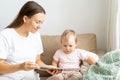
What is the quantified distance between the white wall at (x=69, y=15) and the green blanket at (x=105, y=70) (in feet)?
2.49

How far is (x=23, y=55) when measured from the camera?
6.23 feet

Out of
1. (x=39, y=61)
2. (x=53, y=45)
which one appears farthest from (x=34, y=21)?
(x=53, y=45)

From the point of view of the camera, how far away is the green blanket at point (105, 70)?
1716 millimetres

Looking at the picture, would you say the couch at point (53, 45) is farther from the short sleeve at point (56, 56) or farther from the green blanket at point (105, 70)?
the green blanket at point (105, 70)

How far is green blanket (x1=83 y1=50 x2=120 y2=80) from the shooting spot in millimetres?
1716

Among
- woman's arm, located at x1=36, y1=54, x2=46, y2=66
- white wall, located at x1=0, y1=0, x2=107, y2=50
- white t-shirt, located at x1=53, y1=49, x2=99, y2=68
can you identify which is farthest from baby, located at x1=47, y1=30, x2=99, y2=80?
white wall, located at x1=0, y1=0, x2=107, y2=50

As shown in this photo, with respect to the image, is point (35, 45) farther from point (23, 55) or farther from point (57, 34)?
point (57, 34)

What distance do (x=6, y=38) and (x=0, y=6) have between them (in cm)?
78

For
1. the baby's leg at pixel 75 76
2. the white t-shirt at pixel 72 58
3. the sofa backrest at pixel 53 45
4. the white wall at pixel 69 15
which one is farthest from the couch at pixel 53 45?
the baby's leg at pixel 75 76

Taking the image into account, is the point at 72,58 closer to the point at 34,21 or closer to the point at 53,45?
the point at 53,45

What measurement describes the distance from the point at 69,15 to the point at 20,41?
2.67ft

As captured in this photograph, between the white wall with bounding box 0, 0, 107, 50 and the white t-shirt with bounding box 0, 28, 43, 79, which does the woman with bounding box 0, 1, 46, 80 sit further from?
the white wall with bounding box 0, 0, 107, 50

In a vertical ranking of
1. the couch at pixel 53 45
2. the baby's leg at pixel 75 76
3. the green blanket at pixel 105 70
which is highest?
the couch at pixel 53 45

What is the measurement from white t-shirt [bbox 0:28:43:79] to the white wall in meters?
0.62
